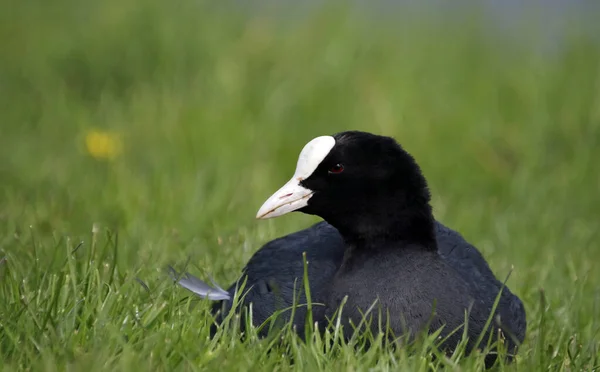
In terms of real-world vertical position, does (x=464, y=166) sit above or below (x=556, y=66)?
below

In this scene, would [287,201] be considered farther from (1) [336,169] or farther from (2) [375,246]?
(2) [375,246]


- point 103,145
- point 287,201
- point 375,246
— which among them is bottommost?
point 103,145

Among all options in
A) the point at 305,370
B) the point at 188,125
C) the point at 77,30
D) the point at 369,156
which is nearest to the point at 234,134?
the point at 188,125

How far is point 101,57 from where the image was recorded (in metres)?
6.30

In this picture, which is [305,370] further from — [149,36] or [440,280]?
[149,36]

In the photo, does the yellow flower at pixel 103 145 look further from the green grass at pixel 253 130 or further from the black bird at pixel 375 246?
the black bird at pixel 375 246

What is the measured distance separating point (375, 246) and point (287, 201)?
293mm

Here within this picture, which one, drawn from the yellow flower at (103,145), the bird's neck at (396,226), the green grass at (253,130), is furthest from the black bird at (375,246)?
the yellow flower at (103,145)

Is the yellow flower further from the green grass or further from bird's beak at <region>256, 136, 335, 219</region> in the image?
bird's beak at <region>256, 136, 335, 219</region>

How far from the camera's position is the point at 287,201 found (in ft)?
10.3

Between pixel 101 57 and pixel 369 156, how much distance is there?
3.53m

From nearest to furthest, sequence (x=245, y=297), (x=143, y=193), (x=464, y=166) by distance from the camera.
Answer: (x=245, y=297), (x=143, y=193), (x=464, y=166)

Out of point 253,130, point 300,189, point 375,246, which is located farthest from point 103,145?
point 375,246

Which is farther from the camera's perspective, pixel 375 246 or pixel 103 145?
pixel 103 145
